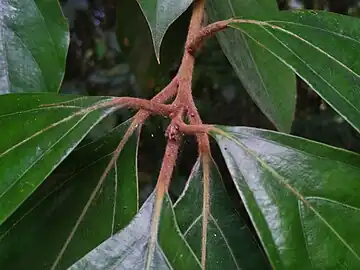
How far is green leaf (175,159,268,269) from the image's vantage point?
667 millimetres

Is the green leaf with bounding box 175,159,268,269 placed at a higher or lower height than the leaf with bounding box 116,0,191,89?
lower

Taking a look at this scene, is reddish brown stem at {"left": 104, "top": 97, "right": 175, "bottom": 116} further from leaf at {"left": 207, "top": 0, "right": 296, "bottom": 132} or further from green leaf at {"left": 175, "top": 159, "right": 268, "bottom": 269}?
leaf at {"left": 207, "top": 0, "right": 296, "bottom": 132}

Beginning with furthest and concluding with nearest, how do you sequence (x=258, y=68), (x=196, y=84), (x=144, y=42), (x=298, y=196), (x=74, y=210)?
(x=196, y=84), (x=144, y=42), (x=258, y=68), (x=74, y=210), (x=298, y=196)

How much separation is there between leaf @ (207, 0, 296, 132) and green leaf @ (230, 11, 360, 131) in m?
0.23

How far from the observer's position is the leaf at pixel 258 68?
0.89 metres

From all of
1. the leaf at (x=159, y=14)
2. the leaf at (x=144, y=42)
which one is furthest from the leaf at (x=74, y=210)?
the leaf at (x=144, y=42)

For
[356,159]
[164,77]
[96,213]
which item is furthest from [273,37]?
[164,77]

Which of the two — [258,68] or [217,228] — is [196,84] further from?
[217,228]

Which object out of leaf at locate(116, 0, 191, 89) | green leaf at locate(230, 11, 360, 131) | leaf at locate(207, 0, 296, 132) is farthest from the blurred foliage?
green leaf at locate(230, 11, 360, 131)

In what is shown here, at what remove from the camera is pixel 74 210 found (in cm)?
68

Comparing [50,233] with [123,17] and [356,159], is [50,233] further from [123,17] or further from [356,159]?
[123,17]

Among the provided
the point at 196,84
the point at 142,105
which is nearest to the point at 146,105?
the point at 142,105

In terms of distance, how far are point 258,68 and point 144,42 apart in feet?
0.98

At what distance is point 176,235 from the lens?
0.59m
